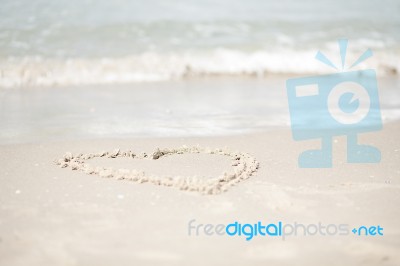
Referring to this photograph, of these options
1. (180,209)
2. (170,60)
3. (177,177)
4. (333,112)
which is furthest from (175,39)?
(180,209)

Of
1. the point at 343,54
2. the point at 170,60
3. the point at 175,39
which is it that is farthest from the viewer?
the point at 175,39

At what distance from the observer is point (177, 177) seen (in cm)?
317

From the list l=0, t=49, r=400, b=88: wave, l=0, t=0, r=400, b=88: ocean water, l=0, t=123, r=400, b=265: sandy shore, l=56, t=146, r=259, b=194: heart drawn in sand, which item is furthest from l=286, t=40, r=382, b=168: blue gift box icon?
l=0, t=0, r=400, b=88: ocean water

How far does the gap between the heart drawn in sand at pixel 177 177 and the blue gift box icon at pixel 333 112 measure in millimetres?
502

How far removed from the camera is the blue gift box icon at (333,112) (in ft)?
12.6

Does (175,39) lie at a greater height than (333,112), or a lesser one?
greater

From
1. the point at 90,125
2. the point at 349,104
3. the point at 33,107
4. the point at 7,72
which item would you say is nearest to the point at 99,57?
the point at 7,72

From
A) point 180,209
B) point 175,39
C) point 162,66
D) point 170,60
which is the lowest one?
point 180,209

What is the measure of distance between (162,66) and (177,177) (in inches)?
201

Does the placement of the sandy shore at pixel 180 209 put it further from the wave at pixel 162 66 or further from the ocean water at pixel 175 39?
the ocean water at pixel 175 39

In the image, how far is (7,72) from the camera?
7023 mm

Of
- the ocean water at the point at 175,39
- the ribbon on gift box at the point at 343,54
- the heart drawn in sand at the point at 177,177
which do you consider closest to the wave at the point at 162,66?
the ocean water at the point at 175,39

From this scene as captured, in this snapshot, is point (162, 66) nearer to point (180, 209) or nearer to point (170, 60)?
point (170, 60)

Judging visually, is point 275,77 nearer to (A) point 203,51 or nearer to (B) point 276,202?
(A) point 203,51
